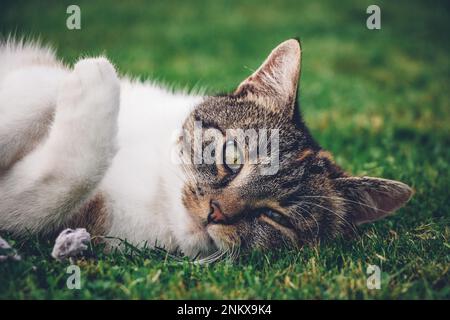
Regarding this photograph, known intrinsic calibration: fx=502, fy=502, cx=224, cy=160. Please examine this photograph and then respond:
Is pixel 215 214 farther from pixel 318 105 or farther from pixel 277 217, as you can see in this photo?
pixel 318 105

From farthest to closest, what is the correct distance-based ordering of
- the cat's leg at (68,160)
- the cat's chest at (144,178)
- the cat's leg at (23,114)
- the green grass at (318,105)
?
the cat's chest at (144,178)
the cat's leg at (23,114)
the cat's leg at (68,160)
the green grass at (318,105)

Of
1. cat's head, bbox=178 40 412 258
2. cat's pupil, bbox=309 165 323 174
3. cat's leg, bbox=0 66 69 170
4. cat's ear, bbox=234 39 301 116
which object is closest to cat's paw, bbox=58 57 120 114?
cat's leg, bbox=0 66 69 170

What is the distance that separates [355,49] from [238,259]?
5282 millimetres

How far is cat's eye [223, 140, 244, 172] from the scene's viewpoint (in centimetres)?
228

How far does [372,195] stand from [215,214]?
81 centimetres

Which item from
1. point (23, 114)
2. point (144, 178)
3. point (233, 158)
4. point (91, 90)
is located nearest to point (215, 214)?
point (233, 158)

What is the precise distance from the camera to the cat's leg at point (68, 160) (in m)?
2.02

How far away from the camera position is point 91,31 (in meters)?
6.75

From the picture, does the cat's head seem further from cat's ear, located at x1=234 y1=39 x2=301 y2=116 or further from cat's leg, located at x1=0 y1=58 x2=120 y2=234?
cat's leg, located at x1=0 y1=58 x2=120 y2=234


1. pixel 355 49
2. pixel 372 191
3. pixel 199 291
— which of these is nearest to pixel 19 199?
pixel 199 291

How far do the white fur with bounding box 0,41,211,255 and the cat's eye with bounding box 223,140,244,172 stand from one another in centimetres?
23

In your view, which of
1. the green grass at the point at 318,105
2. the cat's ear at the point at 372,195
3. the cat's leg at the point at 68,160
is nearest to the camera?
the green grass at the point at 318,105

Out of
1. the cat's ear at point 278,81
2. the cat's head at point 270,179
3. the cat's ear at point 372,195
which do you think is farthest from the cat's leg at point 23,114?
the cat's ear at point 372,195

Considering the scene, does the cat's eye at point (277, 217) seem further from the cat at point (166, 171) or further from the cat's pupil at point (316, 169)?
the cat's pupil at point (316, 169)
